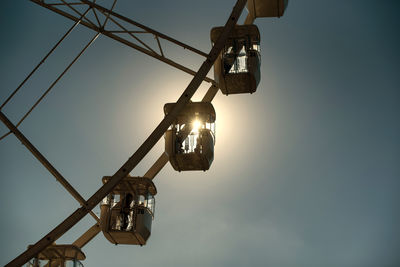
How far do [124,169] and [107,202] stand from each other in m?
1.52

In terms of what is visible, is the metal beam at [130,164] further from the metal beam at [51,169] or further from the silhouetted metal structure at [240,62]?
the silhouetted metal structure at [240,62]

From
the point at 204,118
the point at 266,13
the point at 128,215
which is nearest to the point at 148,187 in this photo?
the point at 128,215

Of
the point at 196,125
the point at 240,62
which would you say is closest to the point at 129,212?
the point at 196,125

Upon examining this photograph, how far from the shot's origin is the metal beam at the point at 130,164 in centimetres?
1209

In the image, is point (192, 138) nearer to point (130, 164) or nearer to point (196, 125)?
point (196, 125)

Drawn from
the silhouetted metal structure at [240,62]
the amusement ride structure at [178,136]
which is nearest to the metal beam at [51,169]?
the amusement ride structure at [178,136]

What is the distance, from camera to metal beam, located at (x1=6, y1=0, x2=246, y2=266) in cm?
A: 1209

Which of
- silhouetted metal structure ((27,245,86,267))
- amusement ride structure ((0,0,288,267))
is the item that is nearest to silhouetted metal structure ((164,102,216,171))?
amusement ride structure ((0,0,288,267))

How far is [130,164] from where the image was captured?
12.4m

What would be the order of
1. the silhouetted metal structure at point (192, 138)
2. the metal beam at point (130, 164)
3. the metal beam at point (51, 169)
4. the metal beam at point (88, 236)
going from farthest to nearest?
the metal beam at point (88, 236)
the silhouetted metal structure at point (192, 138)
the metal beam at point (51, 169)
the metal beam at point (130, 164)

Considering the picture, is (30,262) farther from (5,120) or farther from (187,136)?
(187,136)

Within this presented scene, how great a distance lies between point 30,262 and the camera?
13.1 meters

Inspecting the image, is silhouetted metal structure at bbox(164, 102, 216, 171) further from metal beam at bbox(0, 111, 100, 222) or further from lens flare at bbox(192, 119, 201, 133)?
metal beam at bbox(0, 111, 100, 222)

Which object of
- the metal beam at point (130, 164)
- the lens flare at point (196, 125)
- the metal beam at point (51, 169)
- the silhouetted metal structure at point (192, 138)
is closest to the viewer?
the metal beam at point (130, 164)
